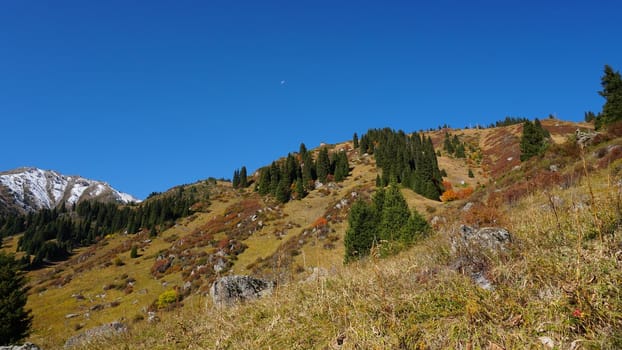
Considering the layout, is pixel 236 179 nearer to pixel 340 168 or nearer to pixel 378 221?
pixel 340 168

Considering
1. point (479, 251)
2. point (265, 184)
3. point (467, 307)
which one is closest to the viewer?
point (467, 307)

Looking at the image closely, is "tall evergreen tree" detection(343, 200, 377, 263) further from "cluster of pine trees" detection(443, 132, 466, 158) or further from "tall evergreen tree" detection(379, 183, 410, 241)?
"cluster of pine trees" detection(443, 132, 466, 158)

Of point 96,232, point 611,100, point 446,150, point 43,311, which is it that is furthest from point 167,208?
point 446,150

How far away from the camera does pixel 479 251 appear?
4113 mm

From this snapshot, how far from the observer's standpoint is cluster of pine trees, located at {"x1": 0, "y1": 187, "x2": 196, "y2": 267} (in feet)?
240

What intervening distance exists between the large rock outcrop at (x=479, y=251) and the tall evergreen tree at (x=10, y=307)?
29.4 m

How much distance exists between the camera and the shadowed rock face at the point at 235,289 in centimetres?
707

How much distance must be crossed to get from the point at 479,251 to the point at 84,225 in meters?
132

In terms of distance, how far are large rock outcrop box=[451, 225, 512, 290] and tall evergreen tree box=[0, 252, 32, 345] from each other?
2936 centimetres

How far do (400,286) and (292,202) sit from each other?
57869 millimetres

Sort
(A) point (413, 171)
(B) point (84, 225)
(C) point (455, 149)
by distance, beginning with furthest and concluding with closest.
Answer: (B) point (84, 225)
(C) point (455, 149)
(A) point (413, 171)

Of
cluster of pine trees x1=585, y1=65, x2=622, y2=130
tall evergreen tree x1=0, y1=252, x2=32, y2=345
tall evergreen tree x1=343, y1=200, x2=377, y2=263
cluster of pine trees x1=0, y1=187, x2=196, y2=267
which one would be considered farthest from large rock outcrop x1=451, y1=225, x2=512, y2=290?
cluster of pine trees x1=0, y1=187, x2=196, y2=267

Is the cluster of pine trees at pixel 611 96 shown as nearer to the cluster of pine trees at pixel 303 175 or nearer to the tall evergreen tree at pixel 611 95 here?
the tall evergreen tree at pixel 611 95

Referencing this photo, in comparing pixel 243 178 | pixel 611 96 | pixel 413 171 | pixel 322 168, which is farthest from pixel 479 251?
pixel 243 178
